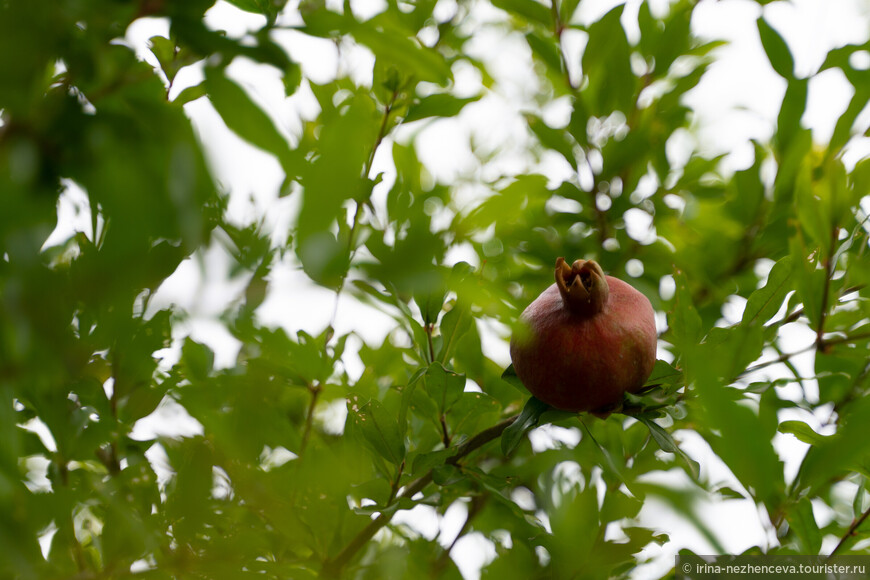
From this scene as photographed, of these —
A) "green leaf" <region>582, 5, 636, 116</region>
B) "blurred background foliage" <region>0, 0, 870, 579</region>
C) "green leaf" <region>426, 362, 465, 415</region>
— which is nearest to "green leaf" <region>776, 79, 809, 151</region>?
"blurred background foliage" <region>0, 0, 870, 579</region>

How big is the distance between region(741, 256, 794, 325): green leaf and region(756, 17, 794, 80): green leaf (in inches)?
12.1

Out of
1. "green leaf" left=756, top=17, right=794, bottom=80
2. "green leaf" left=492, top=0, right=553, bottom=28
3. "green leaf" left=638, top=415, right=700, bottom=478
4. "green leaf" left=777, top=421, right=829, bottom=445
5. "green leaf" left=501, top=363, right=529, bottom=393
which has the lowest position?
"green leaf" left=501, top=363, right=529, bottom=393

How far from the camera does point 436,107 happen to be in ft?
1.82

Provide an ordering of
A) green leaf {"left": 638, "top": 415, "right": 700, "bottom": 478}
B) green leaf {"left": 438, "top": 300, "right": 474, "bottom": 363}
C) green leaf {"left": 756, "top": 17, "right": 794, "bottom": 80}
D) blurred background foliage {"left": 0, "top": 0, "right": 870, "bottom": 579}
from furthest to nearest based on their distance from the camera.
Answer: green leaf {"left": 756, "top": 17, "right": 794, "bottom": 80} → green leaf {"left": 438, "top": 300, "right": 474, "bottom": 363} → green leaf {"left": 638, "top": 415, "right": 700, "bottom": 478} → blurred background foliage {"left": 0, "top": 0, "right": 870, "bottom": 579}

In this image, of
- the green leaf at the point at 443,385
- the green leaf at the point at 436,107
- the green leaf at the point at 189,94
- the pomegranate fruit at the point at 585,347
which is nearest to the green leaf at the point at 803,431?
the pomegranate fruit at the point at 585,347

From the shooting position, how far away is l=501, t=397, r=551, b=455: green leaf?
1.37ft

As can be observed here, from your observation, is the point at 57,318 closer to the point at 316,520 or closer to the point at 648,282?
the point at 316,520

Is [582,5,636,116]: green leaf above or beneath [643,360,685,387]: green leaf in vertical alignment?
above

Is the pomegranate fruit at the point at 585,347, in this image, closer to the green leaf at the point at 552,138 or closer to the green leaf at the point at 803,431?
the green leaf at the point at 803,431

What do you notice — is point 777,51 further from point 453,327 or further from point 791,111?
point 453,327

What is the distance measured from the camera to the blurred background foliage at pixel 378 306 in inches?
9.2

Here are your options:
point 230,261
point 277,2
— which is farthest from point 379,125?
point 230,261

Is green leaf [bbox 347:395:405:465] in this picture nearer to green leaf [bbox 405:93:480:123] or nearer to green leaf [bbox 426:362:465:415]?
green leaf [bbox 426:362:465:415]

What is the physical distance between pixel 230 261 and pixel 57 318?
0.17ft
